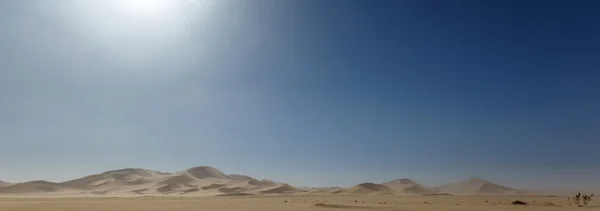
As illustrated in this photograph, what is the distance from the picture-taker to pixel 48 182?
119688 millimetres

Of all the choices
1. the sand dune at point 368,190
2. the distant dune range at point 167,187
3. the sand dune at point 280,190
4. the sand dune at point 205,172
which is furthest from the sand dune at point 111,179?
the sand dune at point 368,190

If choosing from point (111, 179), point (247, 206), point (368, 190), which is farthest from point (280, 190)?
point (247, 206)

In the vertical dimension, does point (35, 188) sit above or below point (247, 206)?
below

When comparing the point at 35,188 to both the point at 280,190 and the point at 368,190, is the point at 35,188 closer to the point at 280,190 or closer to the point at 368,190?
the point at 280,190

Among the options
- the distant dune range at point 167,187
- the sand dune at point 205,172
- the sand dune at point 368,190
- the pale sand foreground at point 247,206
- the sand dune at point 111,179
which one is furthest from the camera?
the sand dune at point 205,172

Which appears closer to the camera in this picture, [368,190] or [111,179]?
[368,190]

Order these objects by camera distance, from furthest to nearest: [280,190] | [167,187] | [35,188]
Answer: [35,188] < [167,187] < [280,190]

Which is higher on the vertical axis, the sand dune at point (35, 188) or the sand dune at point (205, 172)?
the sand dune at point (205, 172)

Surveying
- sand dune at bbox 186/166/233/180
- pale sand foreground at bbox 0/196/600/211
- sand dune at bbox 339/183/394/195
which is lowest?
sand dune at bbox 339/183/394/195

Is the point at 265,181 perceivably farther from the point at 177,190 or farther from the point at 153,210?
the point at 153,210

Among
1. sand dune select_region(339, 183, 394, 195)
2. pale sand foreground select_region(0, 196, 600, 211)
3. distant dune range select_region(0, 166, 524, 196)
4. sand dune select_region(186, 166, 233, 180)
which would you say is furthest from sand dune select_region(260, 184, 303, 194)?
pale sand foreground select_region(0, 196, 600, 211)

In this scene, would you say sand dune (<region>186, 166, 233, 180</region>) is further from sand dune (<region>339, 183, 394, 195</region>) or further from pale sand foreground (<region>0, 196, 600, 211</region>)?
pale sand foreground (<region>0, 196, 600, 211</region>)

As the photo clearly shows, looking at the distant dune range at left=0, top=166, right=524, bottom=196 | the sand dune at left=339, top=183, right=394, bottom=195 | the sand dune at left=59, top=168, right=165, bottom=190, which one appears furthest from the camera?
the sand dune at left=59, top=168, right=165, bottom=190

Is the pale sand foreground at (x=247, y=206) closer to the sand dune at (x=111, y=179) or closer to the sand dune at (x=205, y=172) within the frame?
the sand dune at (x=111, y=179)
